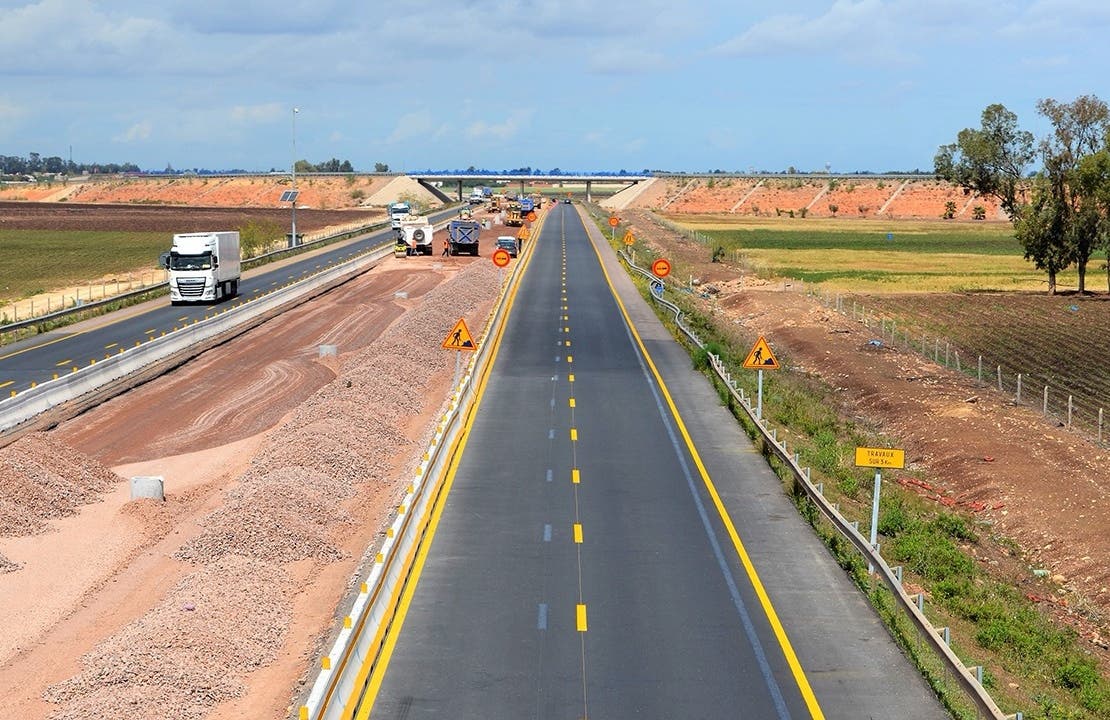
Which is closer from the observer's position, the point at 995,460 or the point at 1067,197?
the point at 995,460

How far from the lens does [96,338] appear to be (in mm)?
54656

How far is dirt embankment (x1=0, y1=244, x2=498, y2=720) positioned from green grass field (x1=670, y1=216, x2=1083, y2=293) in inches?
2016

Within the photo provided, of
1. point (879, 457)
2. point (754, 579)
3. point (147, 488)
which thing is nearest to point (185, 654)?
point (754, 579)

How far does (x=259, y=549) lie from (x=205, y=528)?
85.6 inches

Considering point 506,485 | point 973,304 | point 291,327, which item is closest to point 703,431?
point 506,485

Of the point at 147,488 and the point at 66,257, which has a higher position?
the point at 66,257

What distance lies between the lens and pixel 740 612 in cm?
2053

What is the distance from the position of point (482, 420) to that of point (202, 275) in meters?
33.7

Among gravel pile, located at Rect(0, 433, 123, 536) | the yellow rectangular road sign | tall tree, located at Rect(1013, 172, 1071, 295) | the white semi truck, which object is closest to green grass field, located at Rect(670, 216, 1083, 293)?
tall tree, located at Rect(1013, 172, 1071, 295)

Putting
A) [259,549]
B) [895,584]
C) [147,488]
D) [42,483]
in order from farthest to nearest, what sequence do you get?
[147,488] → [42,483] → [259,549] → [895,584]

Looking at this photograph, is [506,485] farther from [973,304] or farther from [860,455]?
[973,304]

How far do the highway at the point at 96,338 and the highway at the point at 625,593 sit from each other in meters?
17.4

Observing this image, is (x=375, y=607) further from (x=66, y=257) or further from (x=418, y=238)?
(x=66, y=257)

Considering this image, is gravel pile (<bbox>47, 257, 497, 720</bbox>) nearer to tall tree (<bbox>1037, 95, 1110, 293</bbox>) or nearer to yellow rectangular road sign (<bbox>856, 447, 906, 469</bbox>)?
yellow rectangular road sign (<bbox>856, 447, 906, 469</bbox>)
